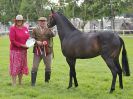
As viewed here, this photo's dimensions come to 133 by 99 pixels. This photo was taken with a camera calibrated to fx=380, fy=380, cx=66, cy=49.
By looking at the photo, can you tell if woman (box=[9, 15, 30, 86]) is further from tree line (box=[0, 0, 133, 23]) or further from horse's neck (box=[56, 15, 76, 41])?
tree line (box=[0, 0, 133, 23])

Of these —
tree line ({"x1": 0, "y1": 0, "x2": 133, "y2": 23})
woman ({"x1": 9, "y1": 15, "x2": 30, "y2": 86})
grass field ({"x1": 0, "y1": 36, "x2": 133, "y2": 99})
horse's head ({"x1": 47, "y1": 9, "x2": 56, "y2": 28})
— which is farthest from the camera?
tree line ({"x1": 0, "y1": 0, "x2": 133, "y2": 23})

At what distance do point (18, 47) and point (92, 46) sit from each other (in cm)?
213

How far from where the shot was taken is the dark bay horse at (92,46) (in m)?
9.69

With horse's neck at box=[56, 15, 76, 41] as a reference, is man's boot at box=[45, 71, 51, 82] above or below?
below

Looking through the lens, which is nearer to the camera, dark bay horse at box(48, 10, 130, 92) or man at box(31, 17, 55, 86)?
dark bay horse at box(48, 10, 130, 92)

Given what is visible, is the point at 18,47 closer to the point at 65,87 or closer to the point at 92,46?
the point at 65,87

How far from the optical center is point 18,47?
34.6 feet

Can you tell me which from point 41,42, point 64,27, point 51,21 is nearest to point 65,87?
point 41,42

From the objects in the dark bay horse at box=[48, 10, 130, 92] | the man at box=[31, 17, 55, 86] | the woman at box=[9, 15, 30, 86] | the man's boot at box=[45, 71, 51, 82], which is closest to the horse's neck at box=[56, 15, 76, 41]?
the dark bay horse at box=[48, 10, 130, 92]

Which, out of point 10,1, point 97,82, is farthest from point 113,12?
point 97,82

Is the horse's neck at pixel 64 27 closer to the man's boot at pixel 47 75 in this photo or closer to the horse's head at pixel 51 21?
the horse's head at pixel 51 21

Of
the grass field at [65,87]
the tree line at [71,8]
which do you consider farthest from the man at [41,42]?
the tree line at [71,8]

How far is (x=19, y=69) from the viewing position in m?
10.7

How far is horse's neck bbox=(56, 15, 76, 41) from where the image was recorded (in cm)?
1058
